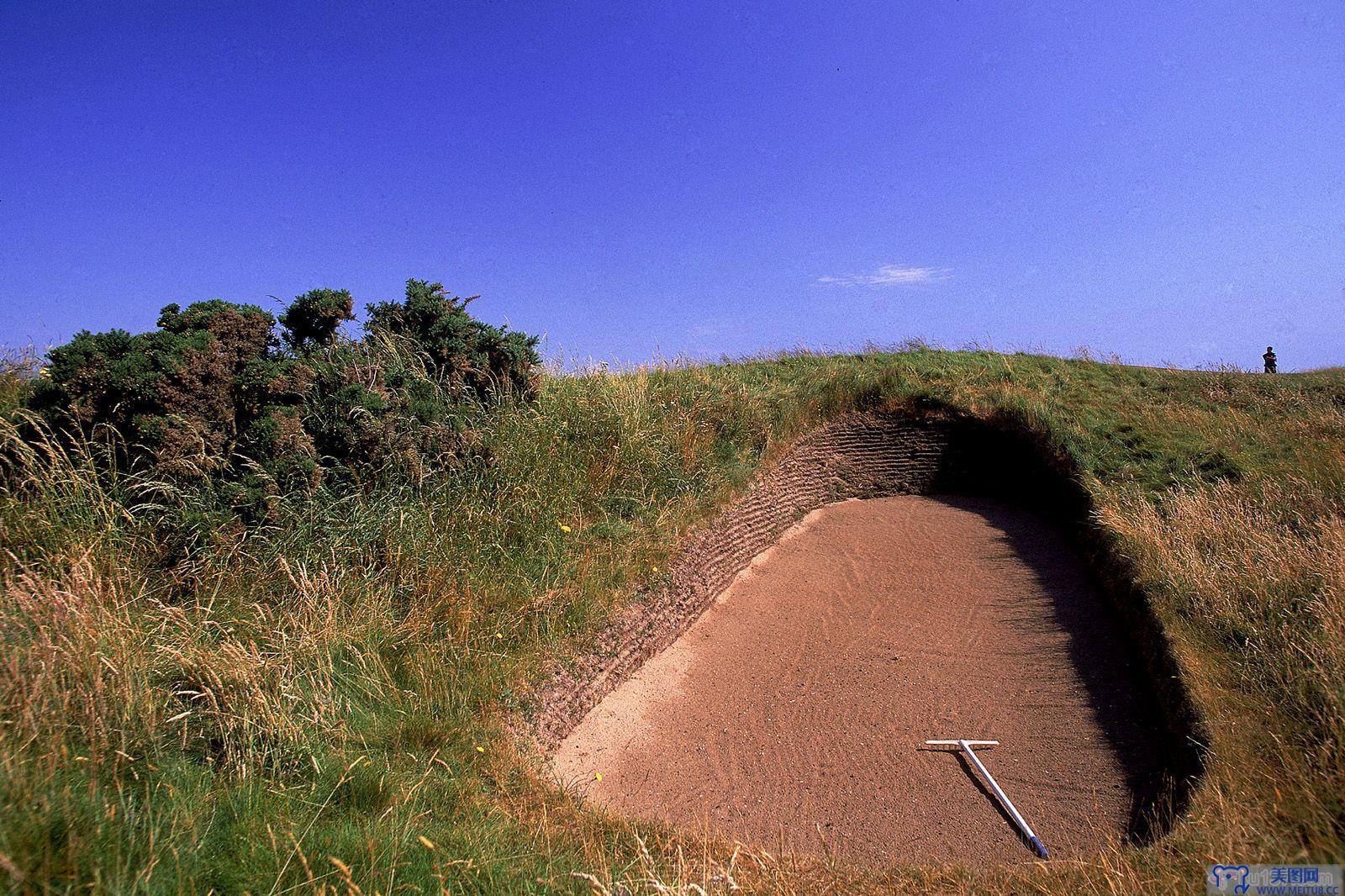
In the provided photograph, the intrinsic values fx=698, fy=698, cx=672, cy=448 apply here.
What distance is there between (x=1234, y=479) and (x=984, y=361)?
5087 millimetres

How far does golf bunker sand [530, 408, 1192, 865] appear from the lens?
15.8ft

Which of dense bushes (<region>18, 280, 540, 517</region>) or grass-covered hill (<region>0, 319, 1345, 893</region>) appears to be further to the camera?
dense bushes (<region>18, 280, 540, 517</region>)

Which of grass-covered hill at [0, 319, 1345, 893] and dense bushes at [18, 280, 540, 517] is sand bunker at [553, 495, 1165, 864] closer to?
grass-covered hill at [0, 319, 1345, 893]

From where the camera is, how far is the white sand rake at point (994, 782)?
4.50 meters

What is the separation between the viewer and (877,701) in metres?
6.18

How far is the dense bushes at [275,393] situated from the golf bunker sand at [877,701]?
2536 mm

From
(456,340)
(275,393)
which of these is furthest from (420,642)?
(456,340)

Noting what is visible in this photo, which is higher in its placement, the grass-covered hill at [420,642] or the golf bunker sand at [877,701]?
the grass-covered hill at [420,642]

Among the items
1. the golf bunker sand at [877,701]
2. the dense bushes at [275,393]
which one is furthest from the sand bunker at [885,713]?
the dense bushes at [275,393]

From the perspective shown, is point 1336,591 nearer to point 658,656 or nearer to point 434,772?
point 658,656

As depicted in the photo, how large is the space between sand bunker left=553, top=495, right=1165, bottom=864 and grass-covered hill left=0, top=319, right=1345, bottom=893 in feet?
2.49

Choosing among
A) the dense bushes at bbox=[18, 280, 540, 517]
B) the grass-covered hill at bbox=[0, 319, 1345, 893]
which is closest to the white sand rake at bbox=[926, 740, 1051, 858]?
the grass-covered hill at bbox=[0, 319, 1345, 893]

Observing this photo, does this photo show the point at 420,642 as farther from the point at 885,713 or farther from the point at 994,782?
the point at 994,782

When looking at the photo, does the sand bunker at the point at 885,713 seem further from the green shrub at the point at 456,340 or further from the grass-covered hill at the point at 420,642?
the green shrub at the point at 456,340
